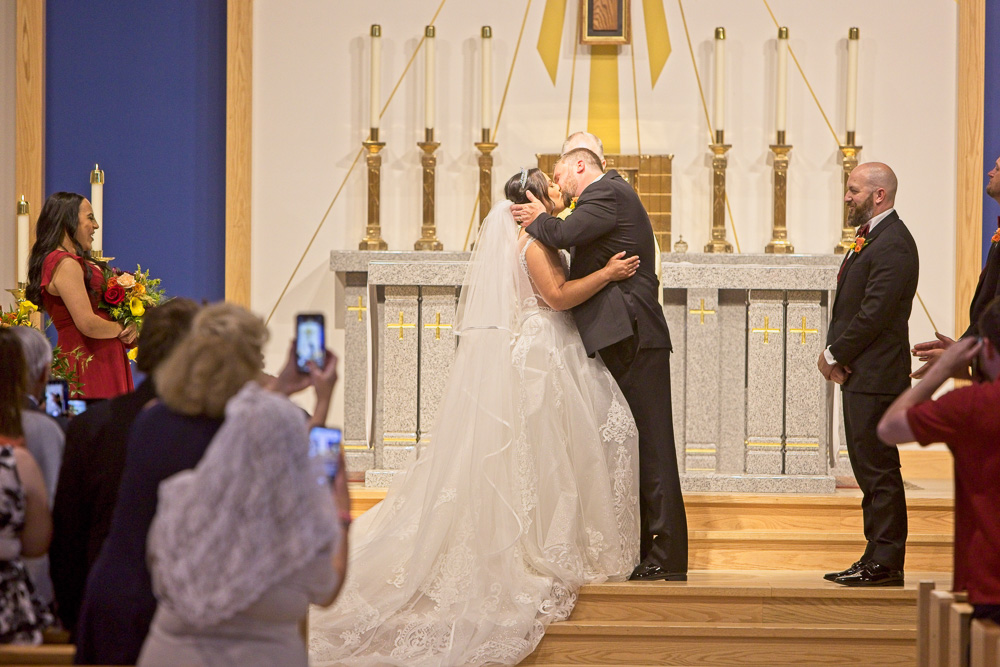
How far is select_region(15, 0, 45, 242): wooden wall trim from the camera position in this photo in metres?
7.05

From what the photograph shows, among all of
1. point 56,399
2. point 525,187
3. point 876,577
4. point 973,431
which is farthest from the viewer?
point 525,187

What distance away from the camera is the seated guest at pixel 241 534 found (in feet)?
7.07

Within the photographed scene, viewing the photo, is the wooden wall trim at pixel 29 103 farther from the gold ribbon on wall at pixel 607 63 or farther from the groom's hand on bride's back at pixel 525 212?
the groom's hand on bride's back at pixel 525 212

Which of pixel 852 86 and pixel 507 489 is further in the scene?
pixel 852 86

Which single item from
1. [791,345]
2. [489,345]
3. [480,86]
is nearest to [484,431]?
[489,345]

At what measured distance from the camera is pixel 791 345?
5.78 metres

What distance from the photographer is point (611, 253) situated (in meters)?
4.77

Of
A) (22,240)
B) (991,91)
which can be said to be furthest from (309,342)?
(991,91)

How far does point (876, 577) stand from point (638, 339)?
1342 mm

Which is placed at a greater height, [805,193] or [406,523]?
[805,193]

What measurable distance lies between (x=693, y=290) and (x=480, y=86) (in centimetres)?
225

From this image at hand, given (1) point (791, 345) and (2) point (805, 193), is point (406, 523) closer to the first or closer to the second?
(1) point (791, 345)

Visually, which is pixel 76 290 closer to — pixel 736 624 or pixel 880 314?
pixel 736 624

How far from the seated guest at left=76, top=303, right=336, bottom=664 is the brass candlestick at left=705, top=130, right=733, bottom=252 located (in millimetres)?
4813
